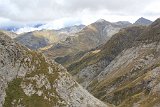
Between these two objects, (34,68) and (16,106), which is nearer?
(16,106)

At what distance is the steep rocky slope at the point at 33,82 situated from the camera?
405ft

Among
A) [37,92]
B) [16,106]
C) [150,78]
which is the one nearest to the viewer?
[16,106]

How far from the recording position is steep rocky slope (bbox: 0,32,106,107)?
123375mm

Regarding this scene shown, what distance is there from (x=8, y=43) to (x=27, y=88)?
21.4 meters

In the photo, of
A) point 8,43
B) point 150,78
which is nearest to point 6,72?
point 8,43

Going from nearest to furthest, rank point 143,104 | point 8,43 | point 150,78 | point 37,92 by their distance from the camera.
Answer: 1. point 37,92
2. point 8,43
3. point 143,104
4. point 150,78

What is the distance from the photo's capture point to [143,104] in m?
158

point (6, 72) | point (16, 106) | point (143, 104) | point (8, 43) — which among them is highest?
point (8, 43)

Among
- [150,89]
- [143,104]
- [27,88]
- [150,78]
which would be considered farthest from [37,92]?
[150,78]

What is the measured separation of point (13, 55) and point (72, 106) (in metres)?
30.4

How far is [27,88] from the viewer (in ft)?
416

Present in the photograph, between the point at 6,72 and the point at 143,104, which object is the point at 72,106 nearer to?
the point at 6,72

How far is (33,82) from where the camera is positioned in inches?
5113

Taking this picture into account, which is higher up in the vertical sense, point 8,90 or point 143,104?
point 8,90
